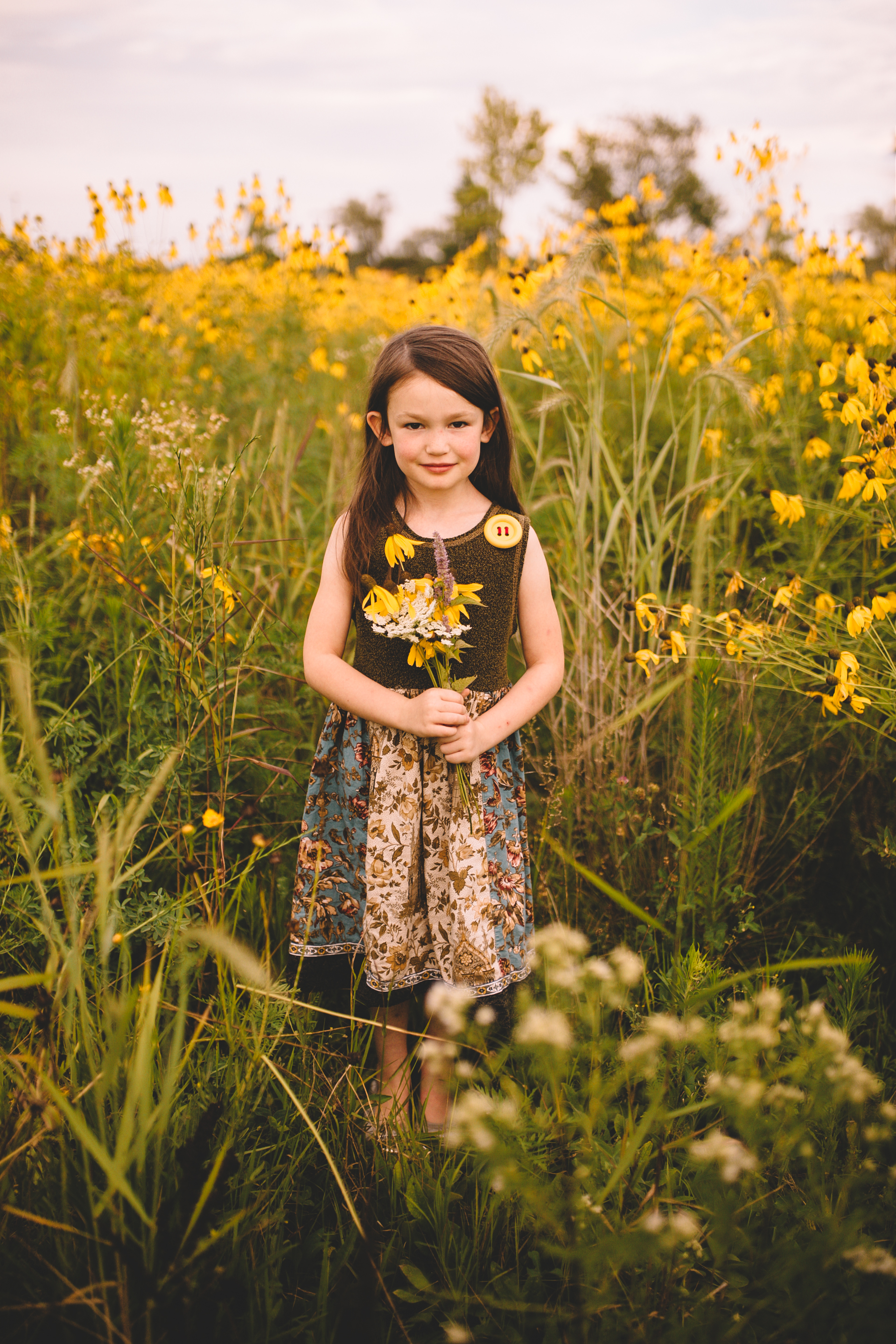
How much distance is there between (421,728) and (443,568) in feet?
0.97

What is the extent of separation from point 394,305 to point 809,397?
3689 millimetres

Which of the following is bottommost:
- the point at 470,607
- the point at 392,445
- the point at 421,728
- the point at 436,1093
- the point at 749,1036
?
the point at 436,1093

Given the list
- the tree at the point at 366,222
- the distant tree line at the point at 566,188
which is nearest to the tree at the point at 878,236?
the distant tree line at the point at 566,188

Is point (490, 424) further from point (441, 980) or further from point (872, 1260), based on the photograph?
point (872, 1260)

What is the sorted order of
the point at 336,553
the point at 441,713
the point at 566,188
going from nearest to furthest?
the point at 441,713, the point at 336,553, the point at 566,188

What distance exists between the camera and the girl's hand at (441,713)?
1363 millimetres

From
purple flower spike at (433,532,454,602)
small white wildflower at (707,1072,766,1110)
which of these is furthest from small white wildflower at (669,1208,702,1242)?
purple flower spike at (433,532,454,602)

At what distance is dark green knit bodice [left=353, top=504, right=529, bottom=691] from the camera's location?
1.57 meters

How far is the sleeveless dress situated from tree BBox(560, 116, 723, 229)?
16217mm

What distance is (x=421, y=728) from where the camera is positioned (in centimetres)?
141

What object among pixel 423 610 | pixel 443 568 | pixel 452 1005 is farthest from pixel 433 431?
pixel 452 1005

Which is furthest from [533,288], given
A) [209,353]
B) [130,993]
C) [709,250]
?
[130,993]

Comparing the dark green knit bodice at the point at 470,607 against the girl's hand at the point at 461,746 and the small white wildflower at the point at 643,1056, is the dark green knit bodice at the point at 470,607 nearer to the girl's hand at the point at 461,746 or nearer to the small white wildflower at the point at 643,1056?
the girl's hand at the point at 461,746

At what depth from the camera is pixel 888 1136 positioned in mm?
852
